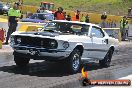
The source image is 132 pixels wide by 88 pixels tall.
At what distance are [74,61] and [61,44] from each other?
0.81 meters

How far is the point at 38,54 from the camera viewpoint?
1194 centimetres

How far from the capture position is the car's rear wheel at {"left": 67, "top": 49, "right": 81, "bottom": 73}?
12195 mm

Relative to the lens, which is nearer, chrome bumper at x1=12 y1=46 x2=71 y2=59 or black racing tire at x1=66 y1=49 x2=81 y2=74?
chrome bumper at x1=12 y1=46 x2=71 y2=59

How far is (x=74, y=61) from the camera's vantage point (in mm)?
12477

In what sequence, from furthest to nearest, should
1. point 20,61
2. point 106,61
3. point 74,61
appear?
point 106,61
point 20,61
point 74,61

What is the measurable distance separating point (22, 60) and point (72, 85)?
9.75 ft

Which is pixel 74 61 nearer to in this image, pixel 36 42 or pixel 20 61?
pixel 36 42

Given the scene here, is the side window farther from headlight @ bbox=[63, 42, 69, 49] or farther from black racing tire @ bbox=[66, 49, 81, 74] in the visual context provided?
headlight @ bbox=[63, 42, 69, 49]

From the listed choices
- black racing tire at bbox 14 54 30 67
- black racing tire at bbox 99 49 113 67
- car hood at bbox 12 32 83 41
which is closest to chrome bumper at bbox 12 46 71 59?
car hood at bbox 12 32 83 41

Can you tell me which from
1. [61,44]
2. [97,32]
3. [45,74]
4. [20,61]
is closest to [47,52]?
[61,44]

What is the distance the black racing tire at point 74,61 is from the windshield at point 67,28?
1004 mm

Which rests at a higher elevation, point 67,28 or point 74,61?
point 67,28

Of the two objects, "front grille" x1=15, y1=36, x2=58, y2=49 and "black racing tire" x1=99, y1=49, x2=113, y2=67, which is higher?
"front grille" x1=15, y1=36, x2=58, y2=49

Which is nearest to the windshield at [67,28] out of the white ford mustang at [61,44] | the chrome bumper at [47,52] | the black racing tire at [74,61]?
the white ford mustang at [61,44]
